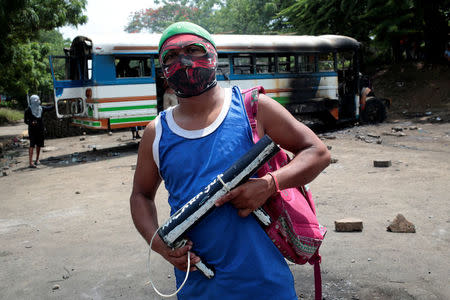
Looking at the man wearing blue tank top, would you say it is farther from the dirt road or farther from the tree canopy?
the tree canopy

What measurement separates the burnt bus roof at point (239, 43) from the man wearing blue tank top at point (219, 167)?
9.38m

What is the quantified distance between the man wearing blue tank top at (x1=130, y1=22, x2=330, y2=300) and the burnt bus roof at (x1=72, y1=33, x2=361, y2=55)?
30.8ft

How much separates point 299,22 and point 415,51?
22.7 feet

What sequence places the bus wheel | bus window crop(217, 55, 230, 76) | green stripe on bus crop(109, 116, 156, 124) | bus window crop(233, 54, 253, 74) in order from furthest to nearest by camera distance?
the bus wheel < bus window crop(233, 54, 253, 74) < bus window crop(217, 55, 230, 76) < green stripe on bus crop(109, 116, 156, 124)

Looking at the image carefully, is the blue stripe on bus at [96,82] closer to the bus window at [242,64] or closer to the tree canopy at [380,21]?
the bus window at [242,64]

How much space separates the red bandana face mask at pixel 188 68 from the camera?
5.52 ft

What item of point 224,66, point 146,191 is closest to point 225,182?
point 146,191

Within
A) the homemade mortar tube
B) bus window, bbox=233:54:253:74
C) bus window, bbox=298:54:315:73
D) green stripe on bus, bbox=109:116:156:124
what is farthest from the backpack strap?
bus window, bbox=298:54:315:73

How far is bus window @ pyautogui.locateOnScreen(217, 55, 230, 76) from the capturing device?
11.6m

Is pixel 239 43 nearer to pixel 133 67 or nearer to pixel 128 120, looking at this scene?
pixel 133 67

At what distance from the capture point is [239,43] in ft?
38.7

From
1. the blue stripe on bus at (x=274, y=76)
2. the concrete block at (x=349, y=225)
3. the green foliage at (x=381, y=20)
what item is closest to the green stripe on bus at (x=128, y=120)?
the blue stripe on bus at (x=274, y=76)

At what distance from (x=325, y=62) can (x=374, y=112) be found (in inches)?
105

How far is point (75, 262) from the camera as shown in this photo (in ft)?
14.1
